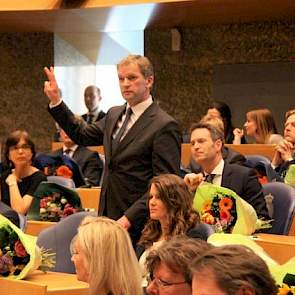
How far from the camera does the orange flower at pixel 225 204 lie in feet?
12.8

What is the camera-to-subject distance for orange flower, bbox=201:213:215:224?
3.91 metres

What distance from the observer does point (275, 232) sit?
177 inches

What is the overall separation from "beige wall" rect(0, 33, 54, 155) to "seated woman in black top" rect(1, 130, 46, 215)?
15.7ft

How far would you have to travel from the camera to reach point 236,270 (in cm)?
171

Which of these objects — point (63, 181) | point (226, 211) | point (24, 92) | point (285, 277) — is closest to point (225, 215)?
point (226, 211)

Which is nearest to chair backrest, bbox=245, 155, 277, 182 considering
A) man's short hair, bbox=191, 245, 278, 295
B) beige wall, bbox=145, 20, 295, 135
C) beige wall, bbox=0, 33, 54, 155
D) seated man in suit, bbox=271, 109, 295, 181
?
seated man in suit, bbox=271, 109, 295, 181

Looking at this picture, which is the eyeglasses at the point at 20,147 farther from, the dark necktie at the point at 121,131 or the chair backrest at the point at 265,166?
the dark necktie at the point at 121,131

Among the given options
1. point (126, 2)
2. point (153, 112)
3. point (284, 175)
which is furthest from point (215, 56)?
point (153, 112)

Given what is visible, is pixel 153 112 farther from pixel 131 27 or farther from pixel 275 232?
pixel 131 27

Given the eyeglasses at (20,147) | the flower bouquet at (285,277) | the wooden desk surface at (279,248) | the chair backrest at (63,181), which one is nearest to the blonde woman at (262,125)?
the chair backrest at (63,181)

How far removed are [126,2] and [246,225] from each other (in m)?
4.27

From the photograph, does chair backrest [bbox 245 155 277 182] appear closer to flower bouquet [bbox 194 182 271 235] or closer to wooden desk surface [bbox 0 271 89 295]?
flower bouquet [bbox 194 182 271 235]

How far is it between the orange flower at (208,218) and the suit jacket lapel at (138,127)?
519 mm

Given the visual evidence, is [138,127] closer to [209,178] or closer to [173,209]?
[173,209]
